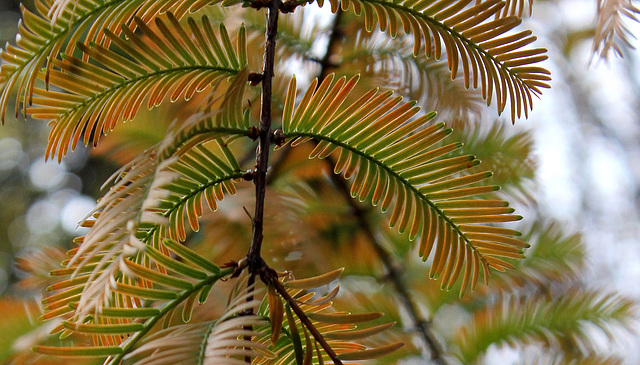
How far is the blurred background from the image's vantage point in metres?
2.14

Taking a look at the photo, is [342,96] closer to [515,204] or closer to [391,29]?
[391,29]

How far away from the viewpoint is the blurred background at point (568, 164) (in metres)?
2.14

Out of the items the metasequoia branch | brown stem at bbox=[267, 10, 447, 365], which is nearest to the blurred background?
brown stem at bbox=[267, 10, 447, 365]

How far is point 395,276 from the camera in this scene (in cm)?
73

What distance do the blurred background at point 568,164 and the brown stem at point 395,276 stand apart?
137cm

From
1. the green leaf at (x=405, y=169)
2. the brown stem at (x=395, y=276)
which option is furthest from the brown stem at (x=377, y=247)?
the green leaf at (x=405, y=169)

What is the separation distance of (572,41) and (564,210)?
4.45 feet

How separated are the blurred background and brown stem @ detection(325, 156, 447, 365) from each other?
1.37 metres

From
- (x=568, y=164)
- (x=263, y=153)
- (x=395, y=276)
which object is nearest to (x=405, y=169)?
(x=263, y=153)

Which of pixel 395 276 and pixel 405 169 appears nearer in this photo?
pixel 405 169

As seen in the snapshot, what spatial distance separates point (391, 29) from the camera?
14.6 inches

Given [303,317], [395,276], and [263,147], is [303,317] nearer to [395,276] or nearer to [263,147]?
[263,147]

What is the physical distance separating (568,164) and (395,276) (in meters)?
2.63

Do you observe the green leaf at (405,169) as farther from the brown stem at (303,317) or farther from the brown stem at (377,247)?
the brown stem at (377,247)
